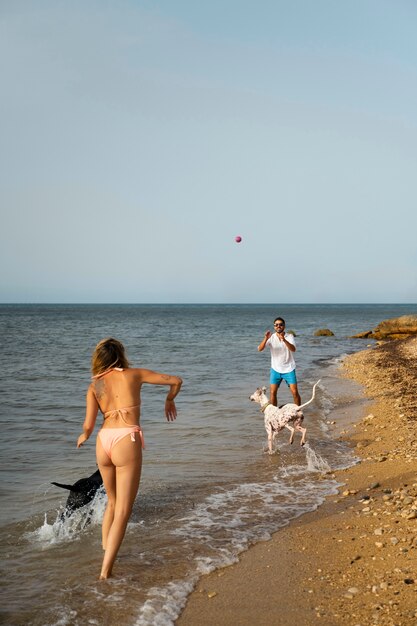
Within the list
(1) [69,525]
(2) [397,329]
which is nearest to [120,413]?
(1) [69,525]

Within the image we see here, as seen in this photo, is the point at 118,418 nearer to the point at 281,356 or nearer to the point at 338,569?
the point at 338,569

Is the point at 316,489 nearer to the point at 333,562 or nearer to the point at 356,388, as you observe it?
the point at 333,562

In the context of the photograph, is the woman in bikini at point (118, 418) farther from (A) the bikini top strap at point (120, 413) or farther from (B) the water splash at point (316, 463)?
(B) the water splash at point (316, 463)

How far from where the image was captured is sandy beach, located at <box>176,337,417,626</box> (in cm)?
420

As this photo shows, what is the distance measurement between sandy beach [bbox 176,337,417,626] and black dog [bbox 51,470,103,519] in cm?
192

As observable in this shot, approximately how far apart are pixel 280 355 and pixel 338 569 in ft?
19.2

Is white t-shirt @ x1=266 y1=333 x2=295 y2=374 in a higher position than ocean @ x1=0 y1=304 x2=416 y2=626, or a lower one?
higher

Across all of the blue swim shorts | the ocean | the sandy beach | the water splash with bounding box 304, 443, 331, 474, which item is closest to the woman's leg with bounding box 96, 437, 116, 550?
the ocean

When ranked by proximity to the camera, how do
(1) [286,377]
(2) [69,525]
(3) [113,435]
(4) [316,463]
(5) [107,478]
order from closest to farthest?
(3) [113,435] < (5) [107,478] < (2) [69,525] < (4) [316,463] < (1) [286,377]

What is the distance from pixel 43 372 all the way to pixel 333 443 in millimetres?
14612

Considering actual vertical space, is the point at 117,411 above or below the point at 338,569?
above

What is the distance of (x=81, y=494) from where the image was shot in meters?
6.32

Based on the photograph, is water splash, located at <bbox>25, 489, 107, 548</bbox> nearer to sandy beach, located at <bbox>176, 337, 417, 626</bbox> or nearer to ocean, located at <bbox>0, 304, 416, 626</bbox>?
ocean, located at <bbox>0, 304, 416, 626</bbox>

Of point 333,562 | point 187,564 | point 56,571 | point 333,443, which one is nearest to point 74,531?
point 56,571
